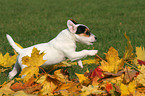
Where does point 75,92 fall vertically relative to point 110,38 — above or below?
above

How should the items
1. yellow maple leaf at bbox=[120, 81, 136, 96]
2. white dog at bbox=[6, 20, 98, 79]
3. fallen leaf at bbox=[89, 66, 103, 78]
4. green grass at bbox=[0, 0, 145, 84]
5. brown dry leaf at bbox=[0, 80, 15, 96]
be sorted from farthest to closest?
green grass at bbox=[0, 0, 145, 84], white dog at bbox=[6, 20, 98, 79], fallen leaf at bbox=[89, 66, 103, 78], brown dry leaf at bbox=[0, 80, 15, 96], yellow maple leaf at bbox=[120, 81, 136, 96]

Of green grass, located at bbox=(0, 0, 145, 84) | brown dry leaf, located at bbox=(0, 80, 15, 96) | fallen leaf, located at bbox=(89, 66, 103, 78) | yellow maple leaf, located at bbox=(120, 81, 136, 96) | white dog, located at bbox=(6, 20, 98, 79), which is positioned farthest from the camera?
green grass, located at bbox=(0, 0, 145, 84)

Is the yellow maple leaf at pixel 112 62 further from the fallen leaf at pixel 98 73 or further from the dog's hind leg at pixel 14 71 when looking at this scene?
the dog's hind leg at pixel 14 71

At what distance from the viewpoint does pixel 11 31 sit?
6004 mm

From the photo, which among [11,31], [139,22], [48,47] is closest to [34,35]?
[11,31]

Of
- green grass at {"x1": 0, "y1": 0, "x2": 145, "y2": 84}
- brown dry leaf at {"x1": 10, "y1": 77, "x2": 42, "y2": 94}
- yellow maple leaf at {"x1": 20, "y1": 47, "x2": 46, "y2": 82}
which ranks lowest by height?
green grass at {"x1": 0, "y1": 0, "x2": 145, "y2": 84}

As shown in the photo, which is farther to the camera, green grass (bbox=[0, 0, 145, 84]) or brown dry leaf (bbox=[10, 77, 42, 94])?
green grass (bbox=[0, 0, 145, 84])

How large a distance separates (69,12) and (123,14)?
84.0 inches

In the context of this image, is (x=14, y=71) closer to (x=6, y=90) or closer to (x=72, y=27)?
(x=72, y=27)

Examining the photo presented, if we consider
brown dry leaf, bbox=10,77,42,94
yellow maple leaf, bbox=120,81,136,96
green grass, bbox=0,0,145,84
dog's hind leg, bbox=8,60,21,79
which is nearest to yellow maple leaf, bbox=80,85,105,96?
yellow maple leaf, bbox=120,81,136,96

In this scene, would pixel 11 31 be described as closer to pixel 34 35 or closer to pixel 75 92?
pixel 34 35

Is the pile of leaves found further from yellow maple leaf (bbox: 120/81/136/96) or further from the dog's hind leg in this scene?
the dog's hind leg

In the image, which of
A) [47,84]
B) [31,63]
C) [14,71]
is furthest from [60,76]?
Answer: [14,71]

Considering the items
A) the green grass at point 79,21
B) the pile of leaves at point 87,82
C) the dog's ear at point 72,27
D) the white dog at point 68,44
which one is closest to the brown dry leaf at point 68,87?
the pile of leaves at point 87,82
